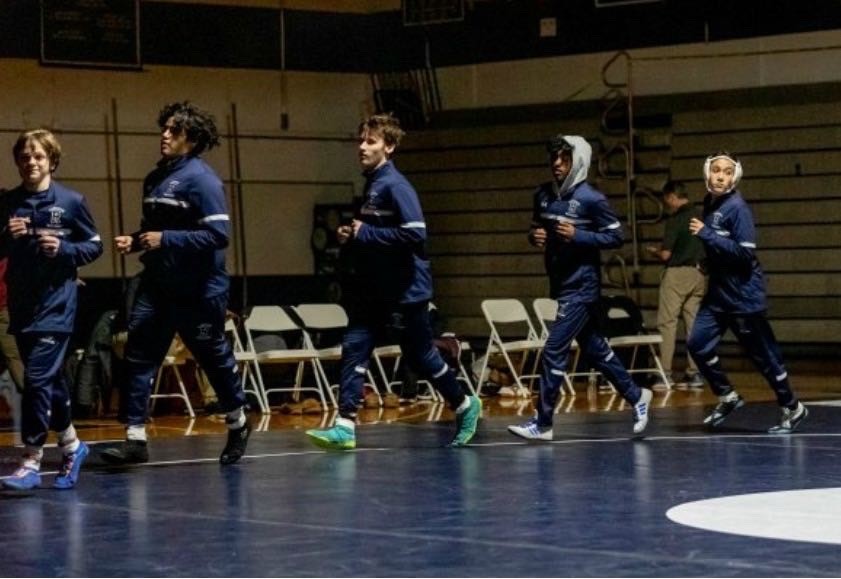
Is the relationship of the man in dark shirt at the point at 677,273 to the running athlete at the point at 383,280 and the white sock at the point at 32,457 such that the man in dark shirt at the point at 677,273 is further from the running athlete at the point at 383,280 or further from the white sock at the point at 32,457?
the white sock at the point at 32,457

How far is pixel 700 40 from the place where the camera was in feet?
68.4

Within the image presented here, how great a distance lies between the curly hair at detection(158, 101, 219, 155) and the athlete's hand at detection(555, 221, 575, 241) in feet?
7.57

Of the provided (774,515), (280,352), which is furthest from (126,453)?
(280,352)

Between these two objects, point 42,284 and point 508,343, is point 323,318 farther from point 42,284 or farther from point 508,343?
point 42,284

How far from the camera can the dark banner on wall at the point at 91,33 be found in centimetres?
1961

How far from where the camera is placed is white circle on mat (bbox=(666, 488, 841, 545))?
747 cm

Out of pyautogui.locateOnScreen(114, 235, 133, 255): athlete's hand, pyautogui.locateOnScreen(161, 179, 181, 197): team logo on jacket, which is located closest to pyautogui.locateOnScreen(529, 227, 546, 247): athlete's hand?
pyautogui.locateOnScreen(161, 179, 181, 197): team logo on jacket

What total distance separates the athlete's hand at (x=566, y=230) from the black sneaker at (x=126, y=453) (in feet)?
8.95

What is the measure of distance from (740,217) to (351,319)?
2551 mm

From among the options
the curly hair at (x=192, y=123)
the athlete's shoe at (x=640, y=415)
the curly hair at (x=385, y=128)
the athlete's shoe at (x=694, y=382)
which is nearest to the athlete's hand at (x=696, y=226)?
the athlete's shoe at (x=640, y=415)

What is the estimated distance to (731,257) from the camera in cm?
1216

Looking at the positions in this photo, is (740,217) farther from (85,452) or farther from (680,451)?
(85,452)

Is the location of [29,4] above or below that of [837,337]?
above

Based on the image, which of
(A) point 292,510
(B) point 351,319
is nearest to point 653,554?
(A) point 292,510
